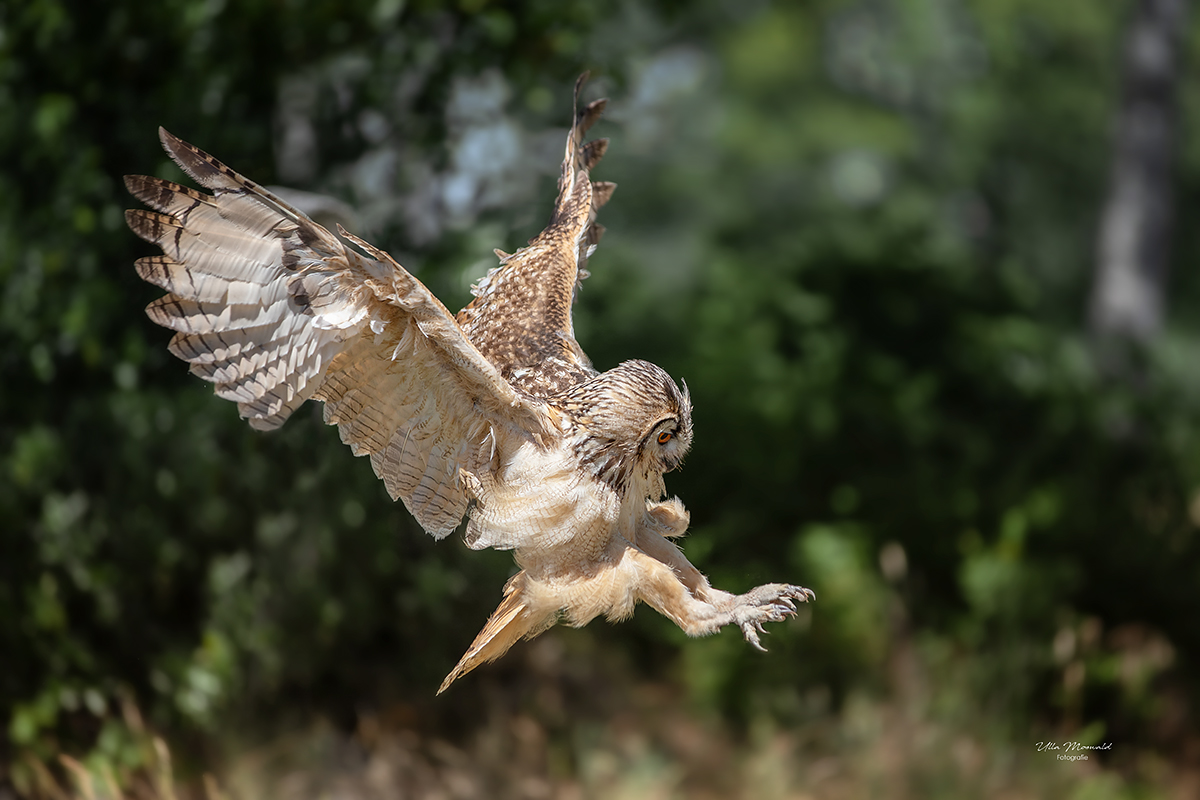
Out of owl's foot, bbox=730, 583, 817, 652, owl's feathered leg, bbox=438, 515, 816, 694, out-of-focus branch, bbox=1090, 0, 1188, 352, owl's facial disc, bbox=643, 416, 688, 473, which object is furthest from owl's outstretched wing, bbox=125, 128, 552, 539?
out-of-focus branch, bbox=1090, 0, 1188, 352

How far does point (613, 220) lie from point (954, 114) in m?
3.33

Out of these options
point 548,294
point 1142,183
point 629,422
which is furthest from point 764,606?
point 1142,183

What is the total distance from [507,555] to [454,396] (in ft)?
4.56

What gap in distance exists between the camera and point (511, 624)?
215cm

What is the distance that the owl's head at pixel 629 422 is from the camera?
1.95 metres

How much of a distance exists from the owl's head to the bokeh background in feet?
2.73

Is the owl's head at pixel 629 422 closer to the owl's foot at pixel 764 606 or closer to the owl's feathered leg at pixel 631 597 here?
the owl's feathered leg at pixel 631 597

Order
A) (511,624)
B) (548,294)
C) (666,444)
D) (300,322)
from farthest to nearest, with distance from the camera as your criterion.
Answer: (548,294) < (511,624) < (666,444) < (300,322)

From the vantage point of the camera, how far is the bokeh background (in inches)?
135

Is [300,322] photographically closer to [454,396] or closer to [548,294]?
[454,396]

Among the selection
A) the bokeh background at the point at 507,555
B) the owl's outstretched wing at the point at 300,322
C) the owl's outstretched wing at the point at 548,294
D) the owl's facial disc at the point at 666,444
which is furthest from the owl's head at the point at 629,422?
the bokeh background at the point at 507,555

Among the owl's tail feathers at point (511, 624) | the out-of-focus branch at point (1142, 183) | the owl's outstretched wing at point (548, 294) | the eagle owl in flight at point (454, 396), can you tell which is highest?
the out-of-focus branch at point (1142, 183)

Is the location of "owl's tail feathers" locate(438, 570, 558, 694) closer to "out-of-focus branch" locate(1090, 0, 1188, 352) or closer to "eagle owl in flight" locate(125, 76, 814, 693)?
"eagle owl in flight" locate(125, 76, 814, 693)

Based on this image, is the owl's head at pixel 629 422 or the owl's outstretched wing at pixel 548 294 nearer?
the owl's head at pixel 629 422
